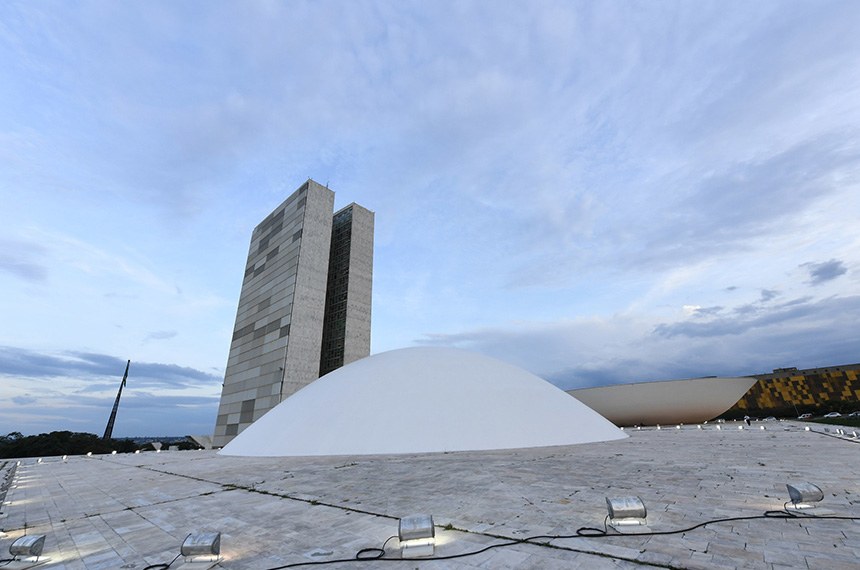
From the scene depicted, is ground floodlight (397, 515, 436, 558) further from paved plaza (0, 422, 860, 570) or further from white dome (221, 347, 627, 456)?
white dome (221, 347, 627, 456)

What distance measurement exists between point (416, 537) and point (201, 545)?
286 cm

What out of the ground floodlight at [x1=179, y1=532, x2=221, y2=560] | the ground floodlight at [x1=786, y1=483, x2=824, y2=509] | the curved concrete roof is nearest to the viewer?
the ground floodlight at [x1=179, y1=532, x2=221, y2=560]

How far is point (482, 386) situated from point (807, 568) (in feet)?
59.5

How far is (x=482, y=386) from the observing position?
21.6m

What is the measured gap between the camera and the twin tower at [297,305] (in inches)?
1955

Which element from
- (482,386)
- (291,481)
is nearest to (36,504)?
(291,481)

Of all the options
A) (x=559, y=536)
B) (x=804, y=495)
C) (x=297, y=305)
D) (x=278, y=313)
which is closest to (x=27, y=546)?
(x=559, y=536)

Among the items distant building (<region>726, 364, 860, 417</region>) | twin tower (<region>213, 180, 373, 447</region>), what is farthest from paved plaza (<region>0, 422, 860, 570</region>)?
distant building (<region>726, 364, 860, 417</region>)

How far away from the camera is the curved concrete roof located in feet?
154

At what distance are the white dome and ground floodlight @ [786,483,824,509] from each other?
1268 centimetres

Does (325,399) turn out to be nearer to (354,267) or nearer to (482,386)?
(482,386)

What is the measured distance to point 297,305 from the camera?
50719mm

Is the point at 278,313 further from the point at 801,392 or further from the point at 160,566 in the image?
the point at 801,392

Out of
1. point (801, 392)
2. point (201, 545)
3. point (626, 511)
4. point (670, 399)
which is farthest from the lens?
point (801, 392)
